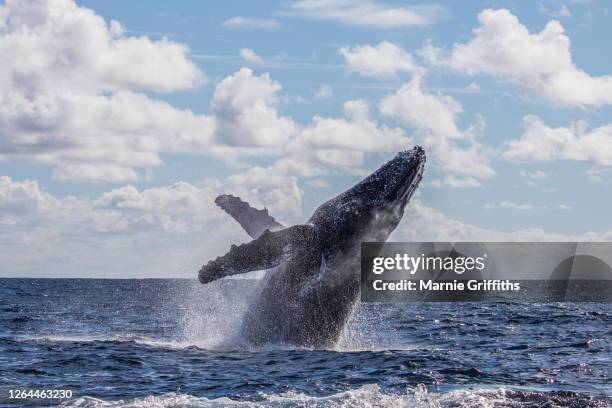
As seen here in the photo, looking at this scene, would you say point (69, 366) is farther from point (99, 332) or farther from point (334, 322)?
point (99, 332)

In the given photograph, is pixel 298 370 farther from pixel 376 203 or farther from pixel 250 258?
pixel 376 203

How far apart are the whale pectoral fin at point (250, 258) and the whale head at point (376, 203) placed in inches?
46.8

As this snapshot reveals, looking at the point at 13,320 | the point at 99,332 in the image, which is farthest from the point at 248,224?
the point at 13,320

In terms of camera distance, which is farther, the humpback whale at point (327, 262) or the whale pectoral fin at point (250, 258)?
the humpback whale at point (327, 262)

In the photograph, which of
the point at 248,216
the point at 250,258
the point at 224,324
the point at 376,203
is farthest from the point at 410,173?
the point at 224,324

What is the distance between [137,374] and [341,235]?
490 centimetres

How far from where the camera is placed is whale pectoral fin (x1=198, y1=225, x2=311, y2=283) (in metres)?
15.6

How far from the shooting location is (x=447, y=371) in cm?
1580

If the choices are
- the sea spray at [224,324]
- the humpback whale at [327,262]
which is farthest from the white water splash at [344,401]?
the sea spray at [224,324]

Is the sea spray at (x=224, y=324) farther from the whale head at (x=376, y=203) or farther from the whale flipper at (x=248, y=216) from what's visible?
the whale head at (x=376, y=203)

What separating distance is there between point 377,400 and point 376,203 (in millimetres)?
5446

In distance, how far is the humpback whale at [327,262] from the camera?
16.5 m

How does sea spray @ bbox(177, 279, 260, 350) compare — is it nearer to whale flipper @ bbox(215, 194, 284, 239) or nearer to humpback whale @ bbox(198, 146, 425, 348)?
humpback whale @ bbox(198, 146, 425, 348)

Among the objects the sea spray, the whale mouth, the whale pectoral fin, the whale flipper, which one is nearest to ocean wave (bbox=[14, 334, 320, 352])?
the sea spray
